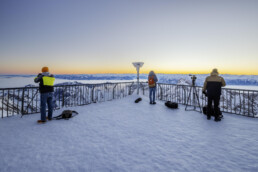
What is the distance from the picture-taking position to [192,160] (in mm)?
2621

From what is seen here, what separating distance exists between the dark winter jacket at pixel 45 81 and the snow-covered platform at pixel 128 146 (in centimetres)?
124

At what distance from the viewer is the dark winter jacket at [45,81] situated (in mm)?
4582

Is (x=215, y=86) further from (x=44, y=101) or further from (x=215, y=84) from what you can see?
(x=44, y=101)

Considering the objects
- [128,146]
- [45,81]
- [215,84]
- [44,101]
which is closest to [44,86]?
[45,81]

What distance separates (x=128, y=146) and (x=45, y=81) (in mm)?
3669

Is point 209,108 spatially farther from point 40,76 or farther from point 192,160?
point 40,76

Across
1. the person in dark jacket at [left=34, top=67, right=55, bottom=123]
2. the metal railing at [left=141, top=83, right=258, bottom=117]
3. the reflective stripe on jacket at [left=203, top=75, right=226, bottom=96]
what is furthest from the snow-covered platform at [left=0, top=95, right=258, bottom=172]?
the metal railing at [left=141, top=83, right=258, bottom=117]

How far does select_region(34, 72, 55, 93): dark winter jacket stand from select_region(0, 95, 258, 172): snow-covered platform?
1241 mm

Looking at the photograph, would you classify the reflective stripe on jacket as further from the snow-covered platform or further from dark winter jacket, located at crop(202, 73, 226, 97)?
the snow-covered platform

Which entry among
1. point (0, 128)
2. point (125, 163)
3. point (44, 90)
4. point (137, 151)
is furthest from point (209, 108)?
point (0, 128)

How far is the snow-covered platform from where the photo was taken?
246 centimetres

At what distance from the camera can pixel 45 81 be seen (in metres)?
4.63

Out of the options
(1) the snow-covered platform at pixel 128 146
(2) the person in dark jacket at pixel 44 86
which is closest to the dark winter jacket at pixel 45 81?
(2) the person in dark jacket at pixel 44 86

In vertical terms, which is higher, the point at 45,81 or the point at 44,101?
the point at 45,81
